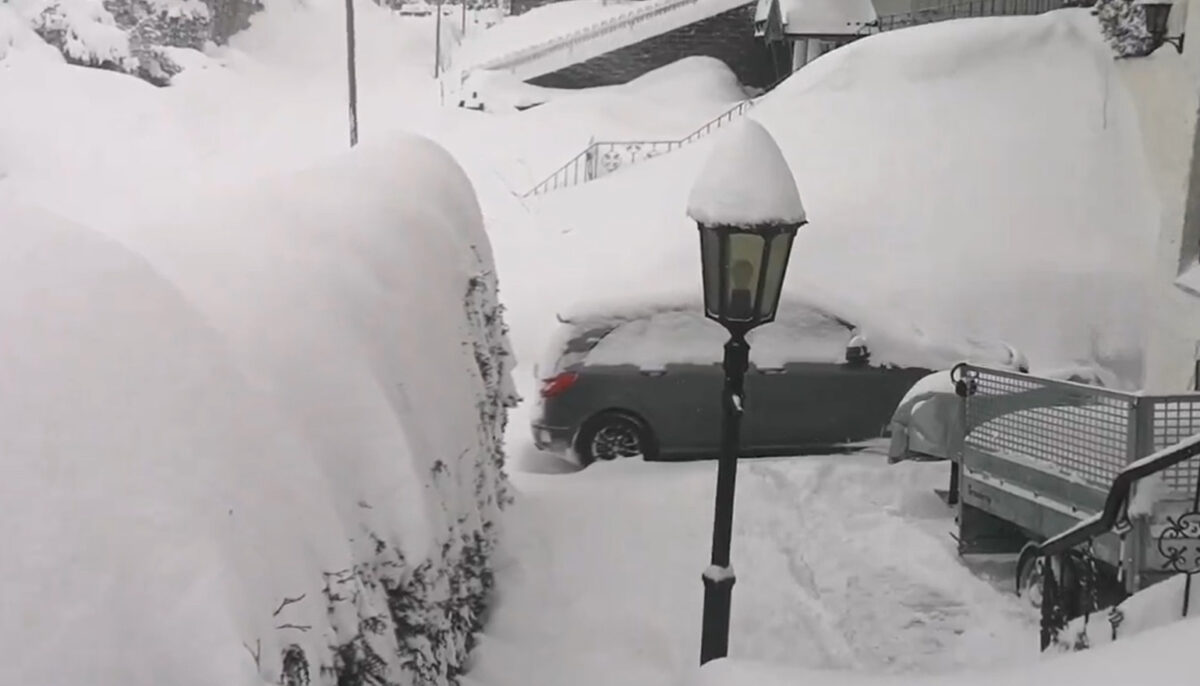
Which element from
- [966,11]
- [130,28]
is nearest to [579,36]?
[966,11]

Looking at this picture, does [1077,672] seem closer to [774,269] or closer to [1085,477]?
[774,269]

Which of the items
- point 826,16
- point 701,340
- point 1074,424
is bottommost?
point 701,340

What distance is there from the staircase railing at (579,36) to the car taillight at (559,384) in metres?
20.0

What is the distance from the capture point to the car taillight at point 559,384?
26.0 ft

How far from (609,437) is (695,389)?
2.40 feet

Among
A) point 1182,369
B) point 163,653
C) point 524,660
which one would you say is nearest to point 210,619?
point 163,653

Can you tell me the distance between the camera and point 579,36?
27.0 m

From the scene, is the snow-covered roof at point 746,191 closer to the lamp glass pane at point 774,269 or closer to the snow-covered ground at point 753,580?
the lamp glass pane at point 774,269

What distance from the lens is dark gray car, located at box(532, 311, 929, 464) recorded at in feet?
26.1

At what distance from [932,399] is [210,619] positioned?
5.90 metres

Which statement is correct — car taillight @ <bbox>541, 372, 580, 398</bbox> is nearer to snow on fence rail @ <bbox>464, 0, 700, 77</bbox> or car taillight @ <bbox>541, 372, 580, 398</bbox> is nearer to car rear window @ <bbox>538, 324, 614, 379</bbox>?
car rear window @ <bbox>538, 324, 614, 379</bbox>

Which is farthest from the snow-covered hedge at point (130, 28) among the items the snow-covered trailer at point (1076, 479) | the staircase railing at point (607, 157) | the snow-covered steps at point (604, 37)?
the snow-covered trailer at point (1076, 479)

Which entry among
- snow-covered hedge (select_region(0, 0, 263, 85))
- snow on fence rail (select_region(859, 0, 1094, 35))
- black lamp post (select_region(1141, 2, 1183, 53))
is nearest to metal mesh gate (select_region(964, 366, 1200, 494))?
black lamp post (select_region(1141, 2, 1183, 53))

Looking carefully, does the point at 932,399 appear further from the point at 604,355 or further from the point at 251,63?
the point at 251,63
